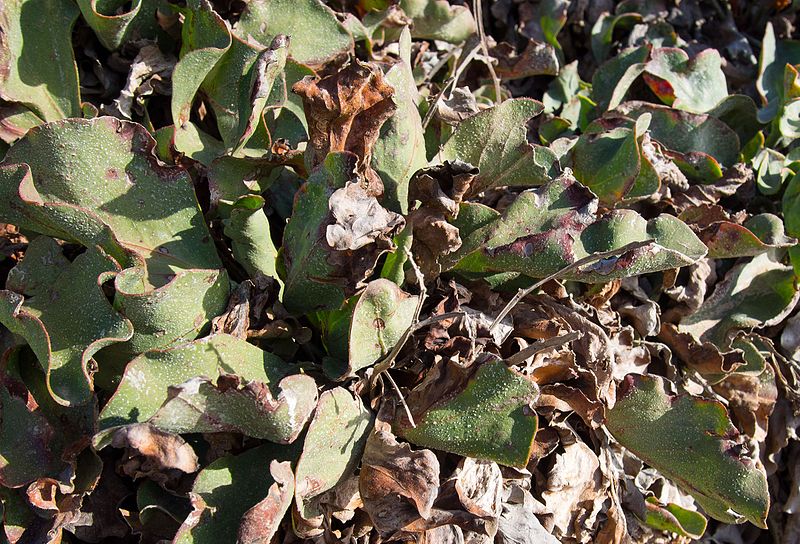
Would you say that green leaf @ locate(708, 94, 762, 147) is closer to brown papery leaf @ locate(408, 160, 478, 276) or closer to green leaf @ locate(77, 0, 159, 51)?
brown papery leaf @ locate(408, 160, 478, 276)

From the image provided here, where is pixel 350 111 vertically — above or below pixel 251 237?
above

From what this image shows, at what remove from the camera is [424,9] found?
60.9 inches

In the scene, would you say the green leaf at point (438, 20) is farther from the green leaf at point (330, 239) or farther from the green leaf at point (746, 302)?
the green leaf at point (746, 302)

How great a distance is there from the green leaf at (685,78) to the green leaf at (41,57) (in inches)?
45.2

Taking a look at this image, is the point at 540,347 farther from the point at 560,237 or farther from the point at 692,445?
the point at 692,445

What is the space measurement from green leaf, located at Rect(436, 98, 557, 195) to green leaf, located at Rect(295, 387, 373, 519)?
0.46m

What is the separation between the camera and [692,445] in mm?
1138

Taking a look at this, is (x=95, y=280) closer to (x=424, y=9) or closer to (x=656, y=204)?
(x=424, y=9)

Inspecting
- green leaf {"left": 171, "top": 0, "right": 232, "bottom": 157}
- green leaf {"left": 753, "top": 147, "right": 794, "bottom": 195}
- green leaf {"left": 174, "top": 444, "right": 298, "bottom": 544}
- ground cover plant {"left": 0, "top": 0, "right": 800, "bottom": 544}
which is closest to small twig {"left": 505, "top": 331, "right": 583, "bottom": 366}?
ground cover plant {"left": 0, "top": 0, "right": 800, "bottom": 544}

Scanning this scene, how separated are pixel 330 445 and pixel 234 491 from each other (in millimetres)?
140

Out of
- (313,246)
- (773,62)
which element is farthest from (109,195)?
(773,62)

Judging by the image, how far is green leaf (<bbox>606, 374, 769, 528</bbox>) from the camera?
109 cm

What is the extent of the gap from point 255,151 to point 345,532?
1.99ft

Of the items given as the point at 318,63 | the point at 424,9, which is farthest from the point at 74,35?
the point at 424,9
